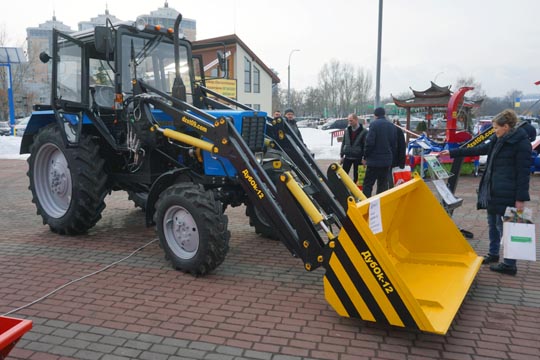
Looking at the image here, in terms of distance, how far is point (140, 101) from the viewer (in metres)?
5.46

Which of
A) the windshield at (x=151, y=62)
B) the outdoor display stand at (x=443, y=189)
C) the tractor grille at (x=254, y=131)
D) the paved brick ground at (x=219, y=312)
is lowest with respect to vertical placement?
the paved brick ground at (x=219, y=312)

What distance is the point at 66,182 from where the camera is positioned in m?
6.46

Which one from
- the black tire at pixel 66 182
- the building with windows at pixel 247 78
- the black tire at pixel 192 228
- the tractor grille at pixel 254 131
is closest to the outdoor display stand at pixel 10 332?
the black tire at pixel 192 228

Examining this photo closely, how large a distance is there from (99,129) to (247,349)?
3776 mm

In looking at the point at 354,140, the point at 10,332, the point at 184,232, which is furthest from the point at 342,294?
the point at 354,140

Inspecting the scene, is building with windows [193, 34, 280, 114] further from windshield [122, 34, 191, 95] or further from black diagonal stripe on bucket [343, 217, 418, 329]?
black diagonal stripe on bucket [343, 217, 418, 329]

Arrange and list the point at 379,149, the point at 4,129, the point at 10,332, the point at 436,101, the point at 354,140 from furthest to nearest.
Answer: the point at 4,129 < the point at 436,101 < the point at 354,140 < the point at 379,149 < the point at 10,332

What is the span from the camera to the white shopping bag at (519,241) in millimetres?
4621

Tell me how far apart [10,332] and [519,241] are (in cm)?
446

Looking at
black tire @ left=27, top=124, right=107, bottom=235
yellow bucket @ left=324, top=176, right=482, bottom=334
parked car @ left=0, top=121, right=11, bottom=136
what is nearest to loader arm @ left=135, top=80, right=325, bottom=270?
yellow bucket @ left=324, top=176, right=482, bottom=334

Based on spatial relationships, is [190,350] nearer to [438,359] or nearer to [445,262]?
[438,359]

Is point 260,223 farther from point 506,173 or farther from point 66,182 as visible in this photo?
point 506,173

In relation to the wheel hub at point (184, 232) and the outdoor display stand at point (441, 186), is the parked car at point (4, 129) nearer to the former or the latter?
the wheel hub at point (184, 232)

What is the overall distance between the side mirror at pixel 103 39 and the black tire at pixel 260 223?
2614 mm
